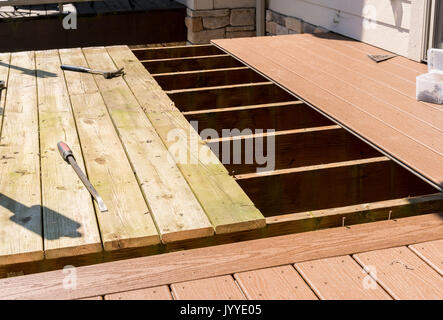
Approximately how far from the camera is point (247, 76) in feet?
16.4

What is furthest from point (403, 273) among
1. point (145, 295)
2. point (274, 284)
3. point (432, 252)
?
point (145, 295)

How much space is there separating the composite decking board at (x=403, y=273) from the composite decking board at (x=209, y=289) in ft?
1.59

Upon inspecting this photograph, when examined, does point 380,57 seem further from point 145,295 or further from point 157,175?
point 145,295

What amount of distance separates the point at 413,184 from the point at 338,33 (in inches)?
129

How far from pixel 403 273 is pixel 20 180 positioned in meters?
1.81

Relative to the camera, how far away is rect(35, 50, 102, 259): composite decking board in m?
2.35

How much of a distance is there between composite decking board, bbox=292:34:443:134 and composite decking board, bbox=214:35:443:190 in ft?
0.26

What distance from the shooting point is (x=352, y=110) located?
3.77 metres

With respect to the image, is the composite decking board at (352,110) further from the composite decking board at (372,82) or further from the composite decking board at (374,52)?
the composite decking board at (374,52)

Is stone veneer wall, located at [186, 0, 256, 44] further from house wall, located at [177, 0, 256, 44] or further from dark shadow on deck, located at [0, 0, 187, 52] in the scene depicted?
dark shadow on deck, located at [0, 0, 187, 52]

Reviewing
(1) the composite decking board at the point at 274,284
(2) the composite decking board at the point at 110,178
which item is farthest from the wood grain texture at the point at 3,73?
(1) the composite decking board at the point at 274,284

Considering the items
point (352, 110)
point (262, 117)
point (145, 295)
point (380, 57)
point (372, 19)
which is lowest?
point (145, 295)

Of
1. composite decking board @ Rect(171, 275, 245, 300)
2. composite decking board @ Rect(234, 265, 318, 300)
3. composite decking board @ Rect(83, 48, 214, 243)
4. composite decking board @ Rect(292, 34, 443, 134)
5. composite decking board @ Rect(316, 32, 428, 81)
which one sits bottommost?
composite decking board @ Rect(171, 275, 245, 300)

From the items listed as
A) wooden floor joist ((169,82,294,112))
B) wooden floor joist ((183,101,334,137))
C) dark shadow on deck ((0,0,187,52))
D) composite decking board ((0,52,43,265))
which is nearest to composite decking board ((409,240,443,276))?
composite decking board ((0,52,43,265))
